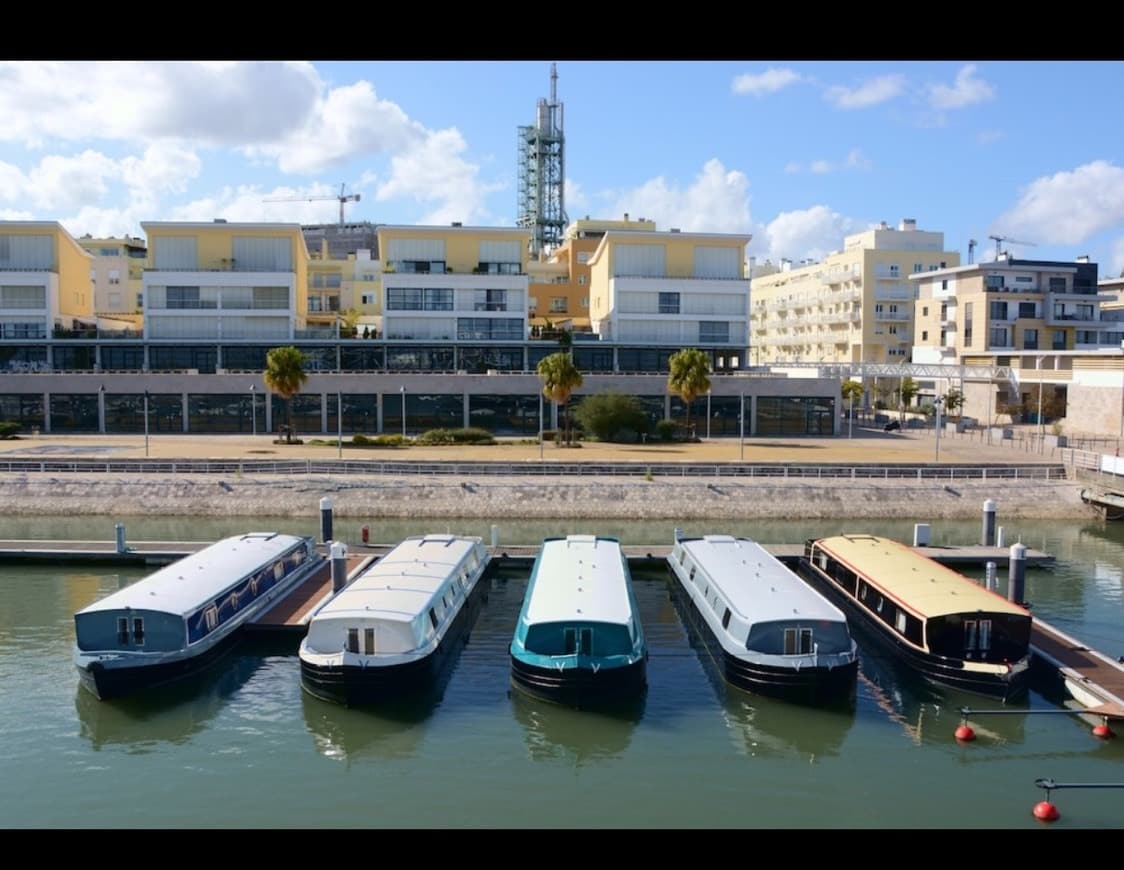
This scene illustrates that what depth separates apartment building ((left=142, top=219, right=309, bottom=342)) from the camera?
272ft

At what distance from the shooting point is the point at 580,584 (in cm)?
2956

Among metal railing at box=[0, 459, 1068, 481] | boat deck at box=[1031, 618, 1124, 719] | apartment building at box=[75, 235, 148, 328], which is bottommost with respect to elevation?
boat deck at box=[1031, 618, 1124, 719]

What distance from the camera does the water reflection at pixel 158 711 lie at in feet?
78.5

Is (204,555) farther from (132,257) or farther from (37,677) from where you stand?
(132,257)

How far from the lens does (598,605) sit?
1071 inches

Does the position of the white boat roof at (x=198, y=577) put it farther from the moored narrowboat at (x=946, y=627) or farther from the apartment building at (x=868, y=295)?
the apartment building at (x=868, y=295)

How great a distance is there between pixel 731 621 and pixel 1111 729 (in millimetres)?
9139

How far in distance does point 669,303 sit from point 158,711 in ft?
216

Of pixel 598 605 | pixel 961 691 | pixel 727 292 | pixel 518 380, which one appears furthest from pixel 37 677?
pixel 727 292

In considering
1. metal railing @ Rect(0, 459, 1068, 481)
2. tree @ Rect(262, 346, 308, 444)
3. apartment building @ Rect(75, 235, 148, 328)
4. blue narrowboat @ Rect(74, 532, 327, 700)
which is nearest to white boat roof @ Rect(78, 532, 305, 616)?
blue narrowboat @ Rect(74, 532, 327, 700)

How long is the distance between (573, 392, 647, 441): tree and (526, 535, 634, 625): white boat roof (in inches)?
1322

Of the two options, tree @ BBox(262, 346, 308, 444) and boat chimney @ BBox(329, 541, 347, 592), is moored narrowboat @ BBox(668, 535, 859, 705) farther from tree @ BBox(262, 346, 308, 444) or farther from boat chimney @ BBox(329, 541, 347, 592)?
tree @ BBox(262, 346, 308, 444)

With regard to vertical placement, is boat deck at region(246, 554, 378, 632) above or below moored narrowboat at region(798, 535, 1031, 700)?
below

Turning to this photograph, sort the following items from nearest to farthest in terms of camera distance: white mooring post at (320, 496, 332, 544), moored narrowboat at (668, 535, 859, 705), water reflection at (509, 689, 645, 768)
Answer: water reflection at (509, 689, 645, 768), moored narrowboat at (668, 535, 859, 705), white mooring post at (320, 496, 332, 544)
